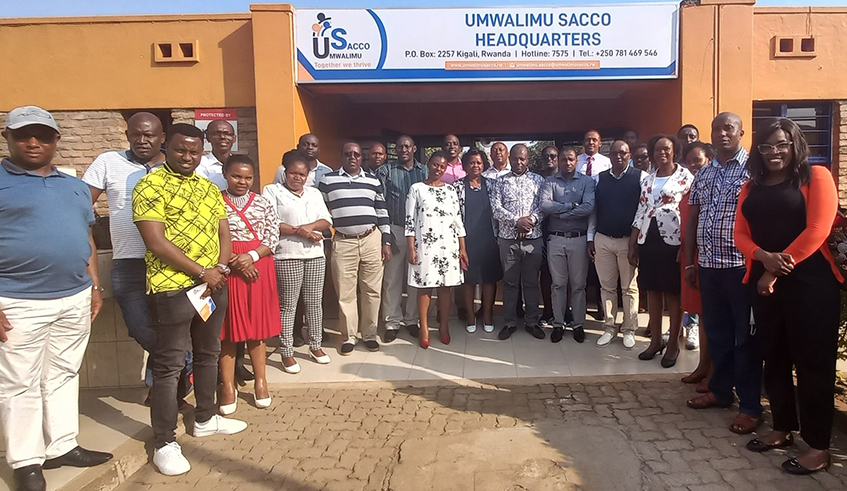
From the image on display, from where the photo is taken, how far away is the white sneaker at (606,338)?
5.04 m

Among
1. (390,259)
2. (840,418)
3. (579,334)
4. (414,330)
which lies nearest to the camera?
(840,418)

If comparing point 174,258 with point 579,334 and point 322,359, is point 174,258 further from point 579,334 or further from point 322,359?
point 579,334

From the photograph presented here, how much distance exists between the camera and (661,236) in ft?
14.6

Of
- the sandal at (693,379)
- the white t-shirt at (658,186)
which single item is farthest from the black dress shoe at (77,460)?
the white t-shirt at (658,186)

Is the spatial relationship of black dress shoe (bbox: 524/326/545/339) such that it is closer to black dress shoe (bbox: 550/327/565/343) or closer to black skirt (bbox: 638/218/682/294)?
black dress shoe (bbox: 550/327/565/343)

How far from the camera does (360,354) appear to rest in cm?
511

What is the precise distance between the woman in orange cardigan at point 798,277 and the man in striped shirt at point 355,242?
10.4 ft

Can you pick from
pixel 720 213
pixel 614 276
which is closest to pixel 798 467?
pixel 720 213

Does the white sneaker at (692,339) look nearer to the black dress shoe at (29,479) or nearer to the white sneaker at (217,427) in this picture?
the white sneaker at (217,427)

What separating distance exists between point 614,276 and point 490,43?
10.4 feet

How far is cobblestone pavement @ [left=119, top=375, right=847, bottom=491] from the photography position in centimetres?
284

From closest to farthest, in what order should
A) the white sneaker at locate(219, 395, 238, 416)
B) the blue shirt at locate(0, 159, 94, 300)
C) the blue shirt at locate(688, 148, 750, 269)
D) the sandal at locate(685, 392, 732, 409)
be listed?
the blue shirt at locate(0, 159, 94, 300) → the blue shirt at locate(688, 148, 750, 269) → the sandal at locate(685, 392, 732, 409) → the white sneaker at locate(219, 395, 238, 416)

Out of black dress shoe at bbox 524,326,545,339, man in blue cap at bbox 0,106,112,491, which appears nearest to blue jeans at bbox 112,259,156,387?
man in blue cap at bbox 0,106,112,491

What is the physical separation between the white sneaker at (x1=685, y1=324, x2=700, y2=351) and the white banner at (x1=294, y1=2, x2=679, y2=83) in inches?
122
